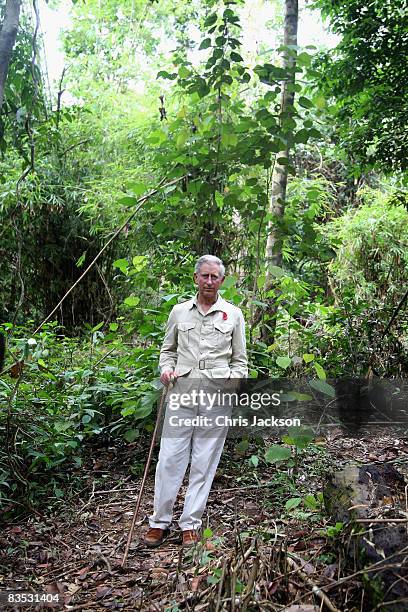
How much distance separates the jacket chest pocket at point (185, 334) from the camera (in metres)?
2.82

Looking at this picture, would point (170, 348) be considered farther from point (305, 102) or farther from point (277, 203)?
point (277, 203)

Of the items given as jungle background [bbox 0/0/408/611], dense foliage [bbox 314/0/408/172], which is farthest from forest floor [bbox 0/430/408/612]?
dense foliage [bbox 314/0/408/172]

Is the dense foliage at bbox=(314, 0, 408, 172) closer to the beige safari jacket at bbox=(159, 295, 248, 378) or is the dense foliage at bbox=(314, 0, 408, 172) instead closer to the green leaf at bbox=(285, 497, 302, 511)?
the beige safari jacket at bbox=(159, 295, 248, 378)

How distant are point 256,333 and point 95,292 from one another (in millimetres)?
3142

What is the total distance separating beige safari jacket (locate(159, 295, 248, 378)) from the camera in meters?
2.80

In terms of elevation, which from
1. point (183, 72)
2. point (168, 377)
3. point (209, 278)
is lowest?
point (168, 377)

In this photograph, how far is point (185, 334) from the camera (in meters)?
2.83

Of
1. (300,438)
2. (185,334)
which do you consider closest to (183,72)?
(185,334)

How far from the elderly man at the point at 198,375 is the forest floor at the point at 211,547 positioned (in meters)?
0.16

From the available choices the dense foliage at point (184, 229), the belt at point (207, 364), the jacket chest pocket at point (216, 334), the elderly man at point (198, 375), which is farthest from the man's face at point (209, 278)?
the dense foliage at point (184, 229)

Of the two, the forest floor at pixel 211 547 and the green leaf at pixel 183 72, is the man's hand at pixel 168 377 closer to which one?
the forest floor at pixel 211 547

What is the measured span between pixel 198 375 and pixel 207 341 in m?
0.17

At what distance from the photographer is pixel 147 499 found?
3.38 m

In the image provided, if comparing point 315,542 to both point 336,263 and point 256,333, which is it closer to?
point 256,333
